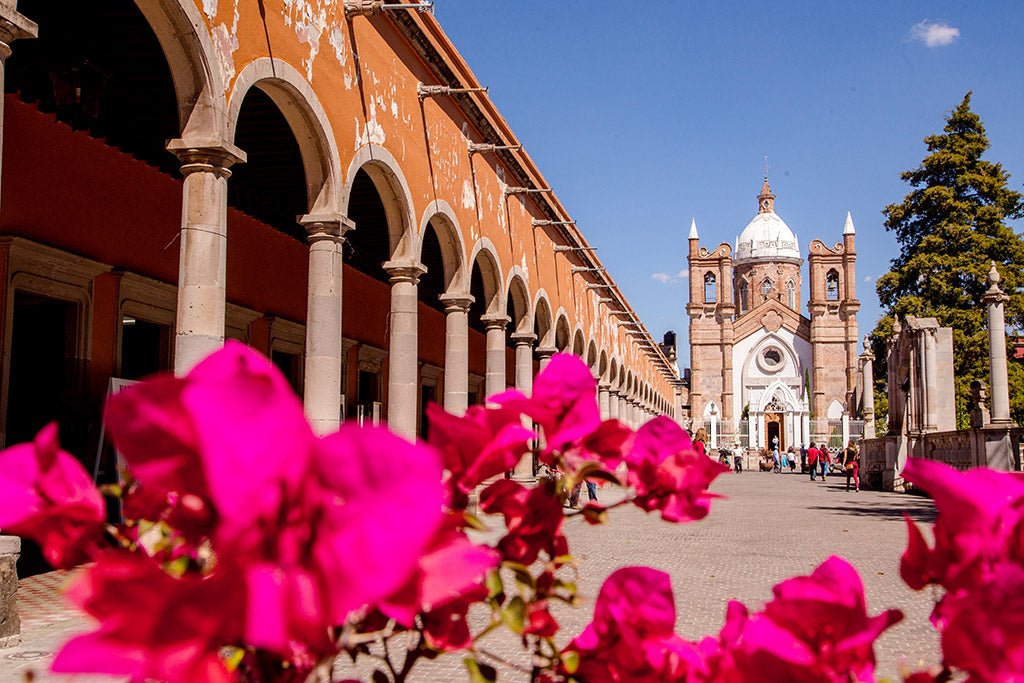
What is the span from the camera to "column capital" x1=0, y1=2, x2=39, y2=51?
16.7ft

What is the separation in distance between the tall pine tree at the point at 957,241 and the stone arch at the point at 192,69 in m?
34.4

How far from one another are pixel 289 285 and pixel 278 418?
15.0 metres

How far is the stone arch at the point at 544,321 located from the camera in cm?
2181

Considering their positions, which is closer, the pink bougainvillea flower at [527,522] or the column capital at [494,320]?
the pink bougainvillea flower at [527,522]

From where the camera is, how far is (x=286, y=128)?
35.9ft

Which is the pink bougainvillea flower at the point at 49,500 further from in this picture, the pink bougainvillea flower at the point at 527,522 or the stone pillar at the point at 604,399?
the stone pillar at the point at 604,399

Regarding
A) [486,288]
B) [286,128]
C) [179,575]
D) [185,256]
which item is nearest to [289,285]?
[486,288]

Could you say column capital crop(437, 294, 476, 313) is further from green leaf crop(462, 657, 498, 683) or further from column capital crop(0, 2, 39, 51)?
green leaf crop(462, 657, 498, 683)

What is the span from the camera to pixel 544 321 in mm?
22359

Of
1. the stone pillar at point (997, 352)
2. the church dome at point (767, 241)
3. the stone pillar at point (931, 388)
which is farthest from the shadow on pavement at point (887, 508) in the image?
the church dome at point (767, 241)

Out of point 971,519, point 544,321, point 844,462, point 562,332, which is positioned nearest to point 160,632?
point 971,519

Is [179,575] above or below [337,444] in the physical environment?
below

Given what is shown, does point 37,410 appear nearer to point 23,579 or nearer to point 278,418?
point 23,579

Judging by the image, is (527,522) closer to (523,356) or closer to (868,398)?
(523,356)
